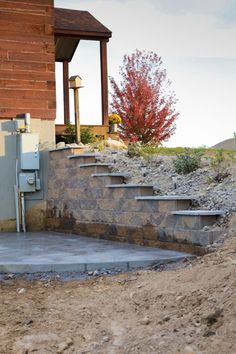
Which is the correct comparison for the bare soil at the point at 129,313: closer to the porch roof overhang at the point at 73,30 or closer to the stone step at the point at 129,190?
the stone step at the point at 129,190

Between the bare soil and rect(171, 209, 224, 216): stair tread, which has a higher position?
A: rect(171, 209, 224, 216): stair tread

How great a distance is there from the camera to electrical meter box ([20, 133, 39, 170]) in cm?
845

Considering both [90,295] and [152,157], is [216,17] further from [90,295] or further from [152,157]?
[90,295]

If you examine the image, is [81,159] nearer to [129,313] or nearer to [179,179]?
[179,179]

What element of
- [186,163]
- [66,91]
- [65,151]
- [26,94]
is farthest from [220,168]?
[66,91]

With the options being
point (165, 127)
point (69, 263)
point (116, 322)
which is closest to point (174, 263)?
point (69, 263)

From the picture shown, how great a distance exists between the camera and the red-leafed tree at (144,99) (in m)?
14.0

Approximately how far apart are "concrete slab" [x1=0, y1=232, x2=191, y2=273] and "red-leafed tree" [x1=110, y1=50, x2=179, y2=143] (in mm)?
7005

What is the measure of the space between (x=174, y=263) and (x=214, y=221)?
617mm

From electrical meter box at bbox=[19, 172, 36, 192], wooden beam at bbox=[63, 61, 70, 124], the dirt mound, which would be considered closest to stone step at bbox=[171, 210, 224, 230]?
electrical meter box at bbox=[19, 172, 36, 192]

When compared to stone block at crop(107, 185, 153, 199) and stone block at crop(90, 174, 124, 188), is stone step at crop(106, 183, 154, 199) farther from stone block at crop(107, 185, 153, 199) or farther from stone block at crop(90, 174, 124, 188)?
stone block at crop(90, 174, 124, 188)

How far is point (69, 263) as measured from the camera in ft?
16.3

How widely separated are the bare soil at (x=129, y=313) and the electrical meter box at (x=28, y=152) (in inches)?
158

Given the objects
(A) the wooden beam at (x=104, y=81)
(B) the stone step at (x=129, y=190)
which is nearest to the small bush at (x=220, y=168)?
(B) the stone step at (x=129, y=190)
